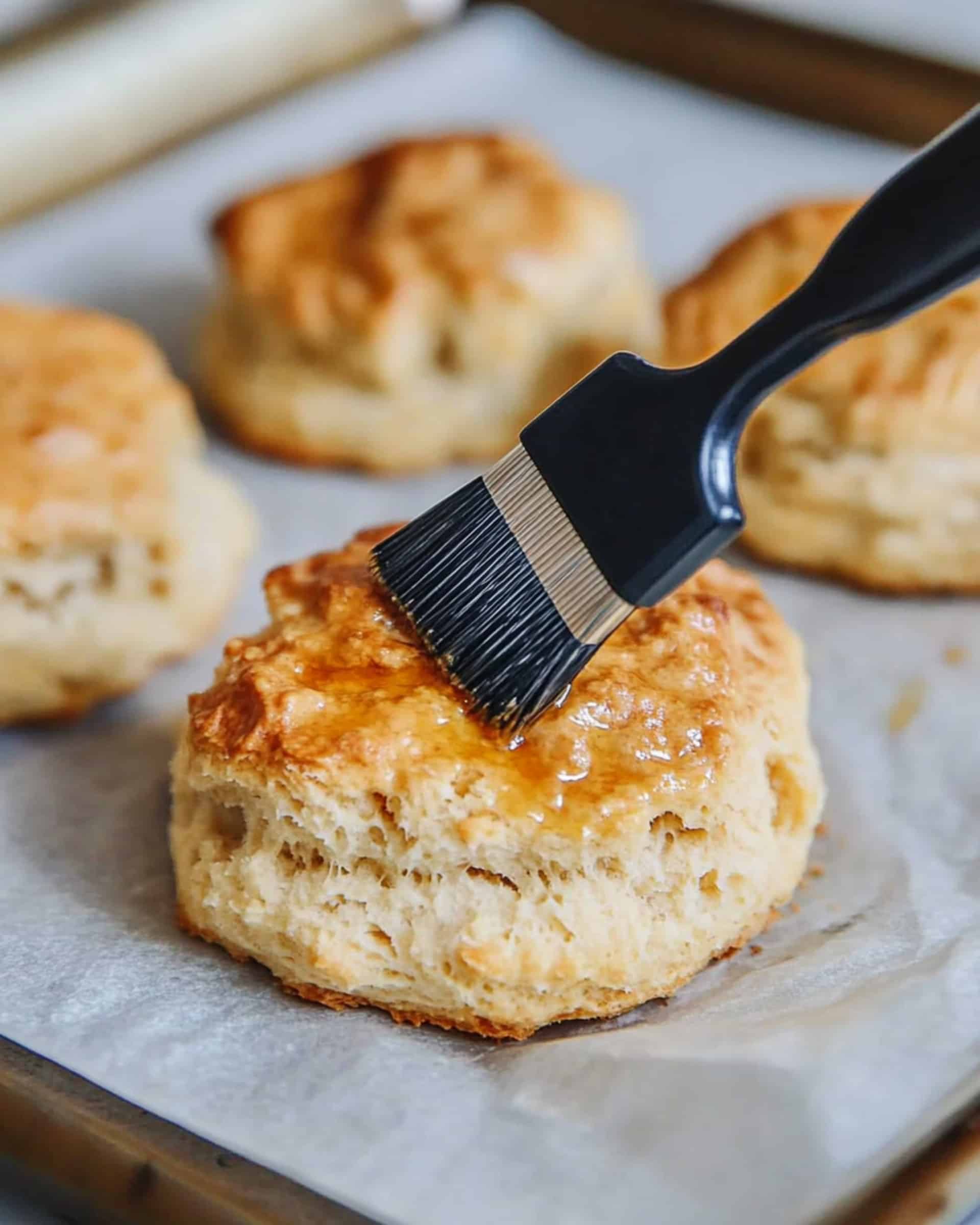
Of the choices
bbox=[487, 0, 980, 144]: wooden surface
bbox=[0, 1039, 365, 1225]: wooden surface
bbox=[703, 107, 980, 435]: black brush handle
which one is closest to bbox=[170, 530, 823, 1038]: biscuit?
bbox=[0, 1039, 365, 1225]: wooden surface

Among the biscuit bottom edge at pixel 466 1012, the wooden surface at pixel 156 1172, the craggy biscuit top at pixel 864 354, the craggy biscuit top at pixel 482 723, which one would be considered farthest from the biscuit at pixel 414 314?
the wooden surface at pixel 156 1172

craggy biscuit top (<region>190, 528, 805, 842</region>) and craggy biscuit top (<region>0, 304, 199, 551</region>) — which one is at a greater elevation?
craggy biscuit top (<region>0, 304, 199, 551</region>)

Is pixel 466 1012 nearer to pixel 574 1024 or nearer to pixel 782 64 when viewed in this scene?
pixel 574 1024

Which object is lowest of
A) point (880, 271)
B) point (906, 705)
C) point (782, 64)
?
point (906, 705)

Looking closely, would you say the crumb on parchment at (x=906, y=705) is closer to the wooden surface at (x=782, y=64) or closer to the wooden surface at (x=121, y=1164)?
the wooden surface at (x=121, y=1164)

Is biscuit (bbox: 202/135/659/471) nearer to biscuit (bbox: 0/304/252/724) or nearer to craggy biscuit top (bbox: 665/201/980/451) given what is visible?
→ craggy biscuit top (bbox: 665/201/980/451)

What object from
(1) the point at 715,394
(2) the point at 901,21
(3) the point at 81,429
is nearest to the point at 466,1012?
(1) the point at 715,394

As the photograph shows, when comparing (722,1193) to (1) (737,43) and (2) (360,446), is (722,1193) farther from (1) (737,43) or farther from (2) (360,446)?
(1) (737,43)
